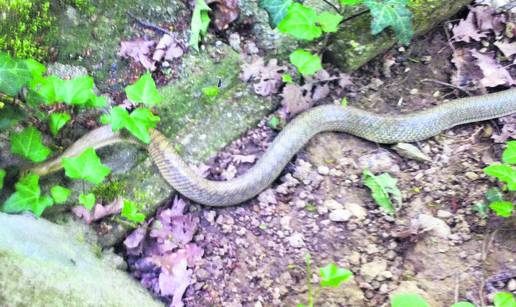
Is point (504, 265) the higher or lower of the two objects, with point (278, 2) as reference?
lower

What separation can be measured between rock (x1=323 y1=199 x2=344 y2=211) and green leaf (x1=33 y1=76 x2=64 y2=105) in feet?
7.60

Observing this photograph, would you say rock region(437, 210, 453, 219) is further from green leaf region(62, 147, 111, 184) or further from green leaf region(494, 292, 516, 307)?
green leaf region(62, 147, 111, 184)

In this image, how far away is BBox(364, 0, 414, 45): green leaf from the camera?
4.62 m

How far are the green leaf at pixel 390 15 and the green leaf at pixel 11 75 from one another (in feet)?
9.19

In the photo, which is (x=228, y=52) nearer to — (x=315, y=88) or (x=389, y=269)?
(x=315, y=88)

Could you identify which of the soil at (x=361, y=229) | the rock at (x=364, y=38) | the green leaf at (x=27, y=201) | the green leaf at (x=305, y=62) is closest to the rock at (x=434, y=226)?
the soil at (x=361, y=229)

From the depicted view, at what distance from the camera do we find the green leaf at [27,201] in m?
3.78

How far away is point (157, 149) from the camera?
15.0 ft

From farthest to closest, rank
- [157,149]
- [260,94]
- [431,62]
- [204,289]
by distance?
[431,62]
[260,94]
[157,149]
[204,289]

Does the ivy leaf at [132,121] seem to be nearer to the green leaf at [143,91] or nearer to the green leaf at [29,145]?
the green leaf at [143,91]

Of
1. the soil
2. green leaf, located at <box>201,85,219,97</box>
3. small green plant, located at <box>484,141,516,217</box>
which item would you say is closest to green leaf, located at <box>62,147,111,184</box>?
the soil

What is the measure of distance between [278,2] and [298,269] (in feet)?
7.18

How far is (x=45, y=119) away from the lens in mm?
4176

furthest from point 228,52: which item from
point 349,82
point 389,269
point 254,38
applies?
point 389,269
